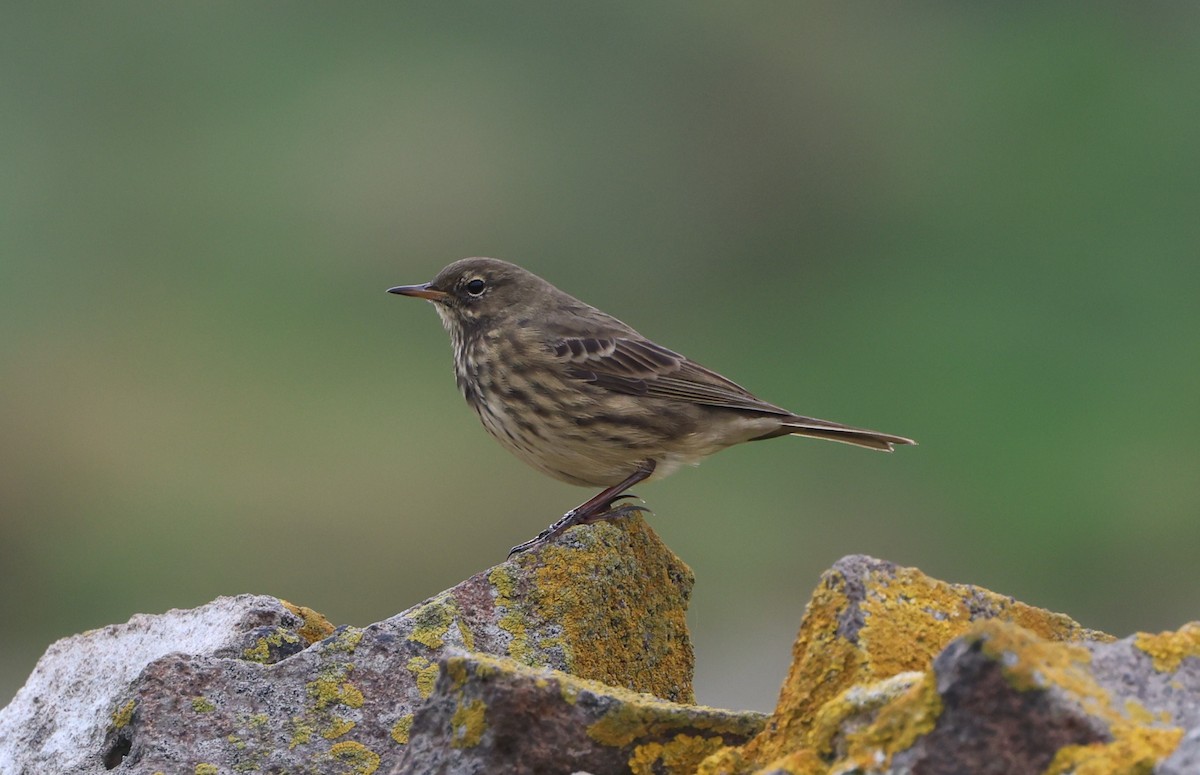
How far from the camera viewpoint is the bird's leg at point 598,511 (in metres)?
5.94

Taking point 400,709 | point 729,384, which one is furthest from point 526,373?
point 400,709

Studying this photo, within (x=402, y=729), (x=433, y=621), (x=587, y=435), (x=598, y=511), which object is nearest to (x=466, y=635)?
(x=433, y=621)

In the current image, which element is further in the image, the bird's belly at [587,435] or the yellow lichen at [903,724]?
the bird's belly at [587,435]

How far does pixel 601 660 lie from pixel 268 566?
34.2 ft

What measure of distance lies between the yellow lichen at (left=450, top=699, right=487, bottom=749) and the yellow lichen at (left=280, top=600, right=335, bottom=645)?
1351 mm

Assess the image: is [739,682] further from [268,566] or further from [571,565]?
[571,565]

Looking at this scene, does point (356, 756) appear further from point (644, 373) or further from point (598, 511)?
point (644, 373)

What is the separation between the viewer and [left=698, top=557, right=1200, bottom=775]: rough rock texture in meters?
3.06

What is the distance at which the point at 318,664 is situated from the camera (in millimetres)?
4617

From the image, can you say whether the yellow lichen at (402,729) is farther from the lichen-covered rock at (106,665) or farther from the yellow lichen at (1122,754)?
the yellow lichen at (1122,754)

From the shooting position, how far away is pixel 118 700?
15.4 ft

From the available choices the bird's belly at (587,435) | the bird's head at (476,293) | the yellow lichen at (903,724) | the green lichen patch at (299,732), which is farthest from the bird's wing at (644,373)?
the yellow lichen at (903,724)

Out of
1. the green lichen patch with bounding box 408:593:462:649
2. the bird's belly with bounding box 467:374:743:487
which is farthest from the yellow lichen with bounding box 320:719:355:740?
the bird's belly with bounding box 467:374:743:487

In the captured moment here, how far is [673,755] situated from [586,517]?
8.29 ft
